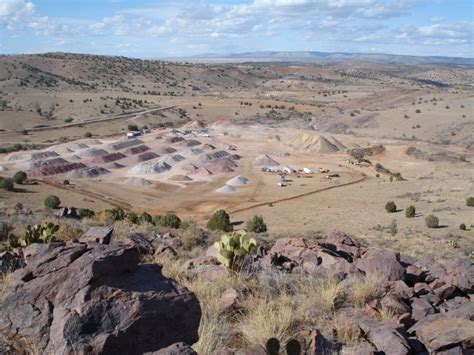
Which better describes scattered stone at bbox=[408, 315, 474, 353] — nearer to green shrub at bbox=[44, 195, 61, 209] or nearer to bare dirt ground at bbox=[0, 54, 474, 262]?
bare dirt ground at bbox=[0, 54, 474, 262]

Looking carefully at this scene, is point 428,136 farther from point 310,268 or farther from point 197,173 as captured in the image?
point 310,268

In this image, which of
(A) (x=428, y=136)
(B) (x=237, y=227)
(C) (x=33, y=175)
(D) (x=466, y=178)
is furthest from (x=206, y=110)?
(B) (x=237, y=227)

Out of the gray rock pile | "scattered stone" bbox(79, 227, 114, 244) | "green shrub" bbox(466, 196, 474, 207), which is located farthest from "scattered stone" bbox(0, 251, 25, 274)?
"green shrub" bbox(466, 196, 474, 207)

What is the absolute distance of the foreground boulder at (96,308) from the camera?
5.07 meters

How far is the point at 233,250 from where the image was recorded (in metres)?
10.6

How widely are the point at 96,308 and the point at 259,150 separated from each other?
7526 cm

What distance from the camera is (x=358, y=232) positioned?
33625mm

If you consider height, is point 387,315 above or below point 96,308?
below

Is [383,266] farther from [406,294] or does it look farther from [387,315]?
[387,315]

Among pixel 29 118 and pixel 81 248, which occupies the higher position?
pixel 81 248

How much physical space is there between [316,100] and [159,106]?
159 ft

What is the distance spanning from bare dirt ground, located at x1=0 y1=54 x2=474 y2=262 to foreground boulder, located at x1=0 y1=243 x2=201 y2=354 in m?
20.5

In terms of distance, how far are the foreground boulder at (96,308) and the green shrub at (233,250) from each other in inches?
170

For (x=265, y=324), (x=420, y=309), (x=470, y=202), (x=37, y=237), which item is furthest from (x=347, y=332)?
(x=470, y=202)
